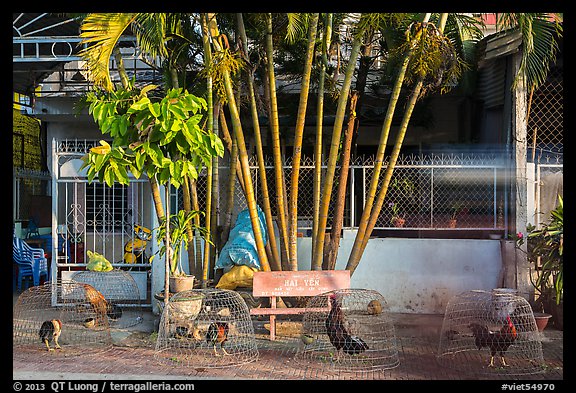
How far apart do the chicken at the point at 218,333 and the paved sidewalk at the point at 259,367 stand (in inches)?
13.0

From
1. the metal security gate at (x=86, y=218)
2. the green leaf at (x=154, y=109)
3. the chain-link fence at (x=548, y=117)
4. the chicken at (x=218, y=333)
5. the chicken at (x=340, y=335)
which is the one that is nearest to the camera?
the green leaf at (x=154, y=109)

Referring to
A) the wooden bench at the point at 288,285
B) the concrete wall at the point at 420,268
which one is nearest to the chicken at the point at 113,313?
the concrete wall at the point at 420,268

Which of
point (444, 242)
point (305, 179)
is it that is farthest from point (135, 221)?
point (444, 242)

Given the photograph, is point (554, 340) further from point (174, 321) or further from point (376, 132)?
point (376, 132)

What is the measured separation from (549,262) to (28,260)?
9.31 metres

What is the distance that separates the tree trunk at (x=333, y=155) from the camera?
27.7 feet

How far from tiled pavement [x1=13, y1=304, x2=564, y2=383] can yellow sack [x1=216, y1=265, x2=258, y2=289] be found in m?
1.07

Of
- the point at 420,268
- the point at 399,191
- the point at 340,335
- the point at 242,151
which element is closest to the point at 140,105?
the point at 242,151

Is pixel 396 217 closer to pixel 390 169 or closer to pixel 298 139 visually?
pixel 390 169

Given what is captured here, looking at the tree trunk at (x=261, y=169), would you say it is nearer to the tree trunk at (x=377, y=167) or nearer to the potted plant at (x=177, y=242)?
the potted plant at (x=177, y=242)

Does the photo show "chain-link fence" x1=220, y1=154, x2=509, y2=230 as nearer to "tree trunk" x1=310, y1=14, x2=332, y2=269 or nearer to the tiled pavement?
"tree trunk" x1=310, y1=14, x2=332, y2=269

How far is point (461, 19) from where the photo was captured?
32.3 ft

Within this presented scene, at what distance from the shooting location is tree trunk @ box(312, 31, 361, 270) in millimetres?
8453

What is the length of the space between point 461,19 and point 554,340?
16.6 ft
